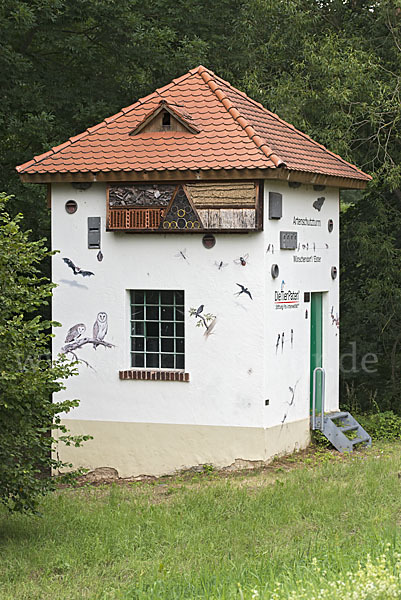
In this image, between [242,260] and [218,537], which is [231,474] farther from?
[218,537]

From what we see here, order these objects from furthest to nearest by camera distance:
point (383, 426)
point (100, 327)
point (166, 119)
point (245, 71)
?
point (245, 71)
point (383, 426)
point (166, 119)
point (100, 327)

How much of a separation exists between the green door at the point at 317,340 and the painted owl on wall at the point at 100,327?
3472 mm

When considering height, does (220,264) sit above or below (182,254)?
below

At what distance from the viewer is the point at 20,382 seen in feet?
32.2

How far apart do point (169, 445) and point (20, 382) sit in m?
4.62

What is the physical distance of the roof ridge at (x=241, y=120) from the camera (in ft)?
43.8

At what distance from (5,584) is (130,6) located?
13678 millimetres

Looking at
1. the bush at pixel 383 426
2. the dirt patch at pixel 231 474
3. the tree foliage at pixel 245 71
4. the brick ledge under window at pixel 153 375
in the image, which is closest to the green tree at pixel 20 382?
the dirt patch at pixel 231 474

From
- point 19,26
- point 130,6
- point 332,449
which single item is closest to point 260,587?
point 332,449

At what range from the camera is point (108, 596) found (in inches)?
319

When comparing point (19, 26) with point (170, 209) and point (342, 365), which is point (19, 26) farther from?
point (342, 365)

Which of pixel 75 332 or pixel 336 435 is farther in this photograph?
pixel 336 435

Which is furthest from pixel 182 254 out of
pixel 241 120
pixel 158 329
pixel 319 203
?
pixel 319 203

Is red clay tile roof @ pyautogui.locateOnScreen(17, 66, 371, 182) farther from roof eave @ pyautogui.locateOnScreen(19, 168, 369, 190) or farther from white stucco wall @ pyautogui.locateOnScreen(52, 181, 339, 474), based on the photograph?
white stucco wall @ pyautogui.locateOnScreen(52, 181, 339, 474)
